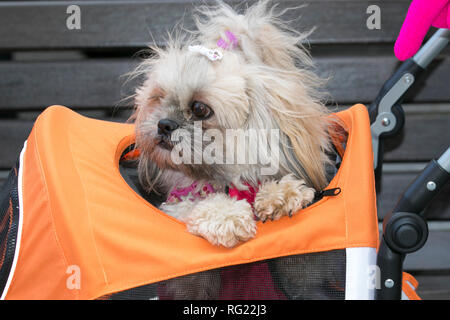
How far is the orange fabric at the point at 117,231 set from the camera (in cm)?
86

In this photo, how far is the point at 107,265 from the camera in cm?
85

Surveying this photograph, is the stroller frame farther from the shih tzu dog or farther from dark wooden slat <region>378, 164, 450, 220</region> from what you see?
dark wooden slat <region>378, 164, 450, 220</region>

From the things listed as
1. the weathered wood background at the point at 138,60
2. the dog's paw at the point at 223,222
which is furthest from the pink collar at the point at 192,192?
the weathered wood background at the point at 138,60

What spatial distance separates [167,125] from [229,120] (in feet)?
0.53

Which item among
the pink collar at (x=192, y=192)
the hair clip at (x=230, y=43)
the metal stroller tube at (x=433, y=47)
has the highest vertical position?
the metal stroller tube at (x=433, y=47)

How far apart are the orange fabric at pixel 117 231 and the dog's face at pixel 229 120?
0.42 ft

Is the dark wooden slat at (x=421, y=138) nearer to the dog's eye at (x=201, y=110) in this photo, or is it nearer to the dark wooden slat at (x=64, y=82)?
the dog's eye at (x=201, y=110)

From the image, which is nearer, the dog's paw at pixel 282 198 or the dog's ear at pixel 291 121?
the dog's paw at pixel 282 198

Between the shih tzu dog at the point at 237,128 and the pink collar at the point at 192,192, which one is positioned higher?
the shih tzu dog at the point at 237,128

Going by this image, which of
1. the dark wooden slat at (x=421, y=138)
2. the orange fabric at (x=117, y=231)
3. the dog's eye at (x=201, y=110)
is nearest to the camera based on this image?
the orange fabric at (x=117, y=231)

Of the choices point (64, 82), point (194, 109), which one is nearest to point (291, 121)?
point (194, 109)

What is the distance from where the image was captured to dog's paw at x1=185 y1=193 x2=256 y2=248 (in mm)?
922

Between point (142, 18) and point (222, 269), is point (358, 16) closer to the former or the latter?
point (142, 18)

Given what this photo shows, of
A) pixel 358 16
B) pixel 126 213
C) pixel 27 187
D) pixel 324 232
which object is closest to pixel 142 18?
pixel 358 16
